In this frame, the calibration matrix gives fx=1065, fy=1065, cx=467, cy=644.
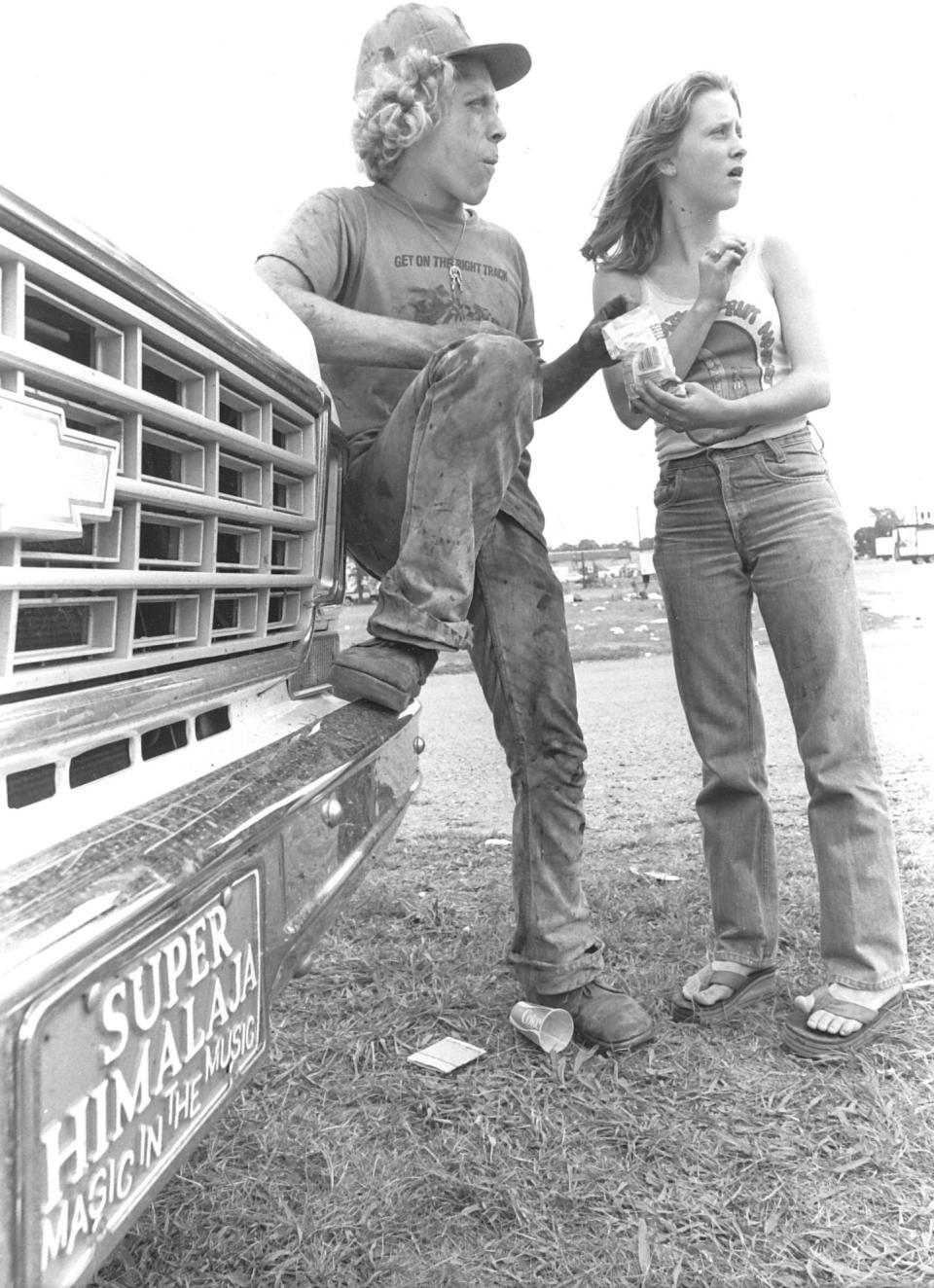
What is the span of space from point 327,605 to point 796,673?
1.04 m

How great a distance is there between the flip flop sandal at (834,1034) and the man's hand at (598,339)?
55.9 inches

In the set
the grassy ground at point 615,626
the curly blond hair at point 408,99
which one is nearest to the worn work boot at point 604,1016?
the curly blond hair at point 408,99

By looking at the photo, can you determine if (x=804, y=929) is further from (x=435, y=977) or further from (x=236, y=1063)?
(x=236, y=1063)

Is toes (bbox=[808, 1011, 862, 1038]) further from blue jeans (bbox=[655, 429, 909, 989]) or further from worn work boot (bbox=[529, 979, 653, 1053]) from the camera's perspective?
worn work boot (bbox=[529, 979, 653, 1053])

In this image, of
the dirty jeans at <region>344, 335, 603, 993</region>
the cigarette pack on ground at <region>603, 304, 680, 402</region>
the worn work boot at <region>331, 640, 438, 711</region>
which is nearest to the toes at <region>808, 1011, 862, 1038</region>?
the dirty jeans at <region>344, 335, 603, 993</region>

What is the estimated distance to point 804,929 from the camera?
112 inches

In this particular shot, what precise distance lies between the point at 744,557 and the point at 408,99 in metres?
1.32

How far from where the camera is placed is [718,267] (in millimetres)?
2273

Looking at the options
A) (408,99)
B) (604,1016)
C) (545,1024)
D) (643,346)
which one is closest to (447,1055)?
(545,1024)

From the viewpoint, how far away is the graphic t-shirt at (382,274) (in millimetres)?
2396

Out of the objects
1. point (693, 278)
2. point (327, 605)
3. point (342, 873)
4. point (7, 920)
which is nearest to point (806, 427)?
point (693, 278)

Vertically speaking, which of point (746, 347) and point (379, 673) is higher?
point (746, 347)

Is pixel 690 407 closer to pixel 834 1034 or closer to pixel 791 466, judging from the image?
pixel 791 466

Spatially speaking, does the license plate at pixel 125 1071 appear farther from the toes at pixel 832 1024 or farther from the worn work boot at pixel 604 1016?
the toes at pixel 832 1024
